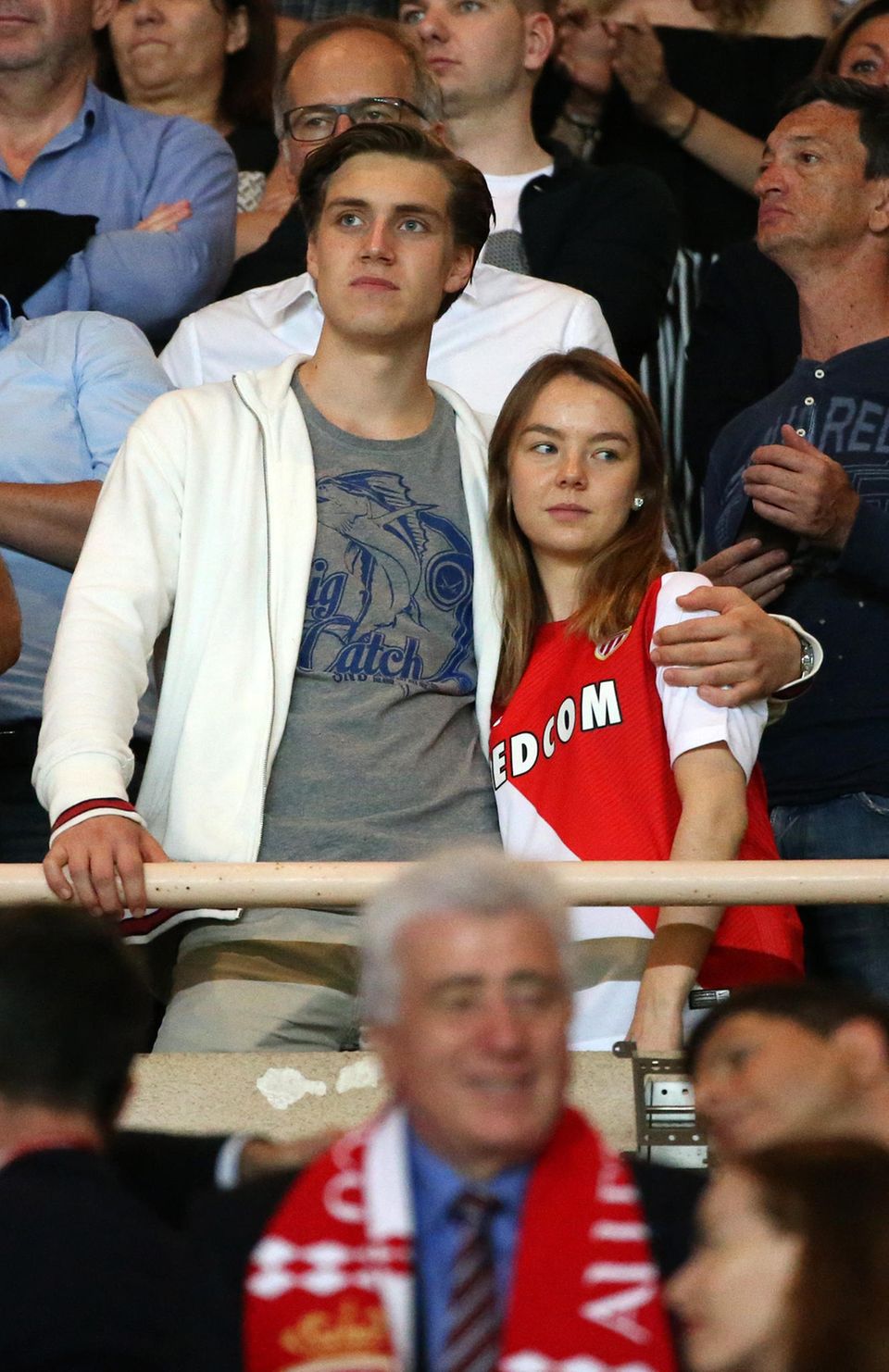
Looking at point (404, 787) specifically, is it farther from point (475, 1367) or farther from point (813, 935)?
point (475, 1367)

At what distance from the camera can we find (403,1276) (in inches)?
68.8

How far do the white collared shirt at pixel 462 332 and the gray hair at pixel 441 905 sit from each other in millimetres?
1865

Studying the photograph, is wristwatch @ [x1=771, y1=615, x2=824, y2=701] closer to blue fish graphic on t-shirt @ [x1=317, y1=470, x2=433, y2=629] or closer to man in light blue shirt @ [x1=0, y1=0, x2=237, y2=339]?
blue fish graphic on t-shirt @ [x1=317, y1=470, x2=433, y2=629]

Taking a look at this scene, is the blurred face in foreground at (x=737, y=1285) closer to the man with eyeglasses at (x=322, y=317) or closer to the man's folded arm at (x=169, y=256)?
the man with eyeglasses at (x=322, y=317)

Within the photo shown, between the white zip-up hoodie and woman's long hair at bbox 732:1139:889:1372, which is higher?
the white zip-up hoodie

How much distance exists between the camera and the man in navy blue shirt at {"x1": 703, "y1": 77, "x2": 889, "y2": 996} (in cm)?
317

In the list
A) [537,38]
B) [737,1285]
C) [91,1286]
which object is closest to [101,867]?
[91,1286]

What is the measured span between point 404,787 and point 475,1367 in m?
1.23

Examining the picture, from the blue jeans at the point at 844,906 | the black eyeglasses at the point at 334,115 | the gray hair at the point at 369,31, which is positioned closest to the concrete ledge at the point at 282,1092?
the blue jeans at the point at 844,906

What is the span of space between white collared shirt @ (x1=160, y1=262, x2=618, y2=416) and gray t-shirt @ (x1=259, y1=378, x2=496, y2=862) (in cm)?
57

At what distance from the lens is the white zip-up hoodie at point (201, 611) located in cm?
282

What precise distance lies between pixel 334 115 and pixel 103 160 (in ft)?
1.65

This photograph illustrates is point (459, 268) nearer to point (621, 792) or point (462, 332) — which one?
point (462, 332)

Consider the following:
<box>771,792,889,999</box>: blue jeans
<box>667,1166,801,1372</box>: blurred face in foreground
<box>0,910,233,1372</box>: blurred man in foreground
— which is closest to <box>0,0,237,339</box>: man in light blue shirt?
<box>771,792,889,999</box>: blue jeans
